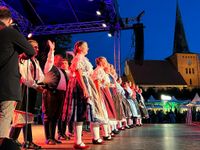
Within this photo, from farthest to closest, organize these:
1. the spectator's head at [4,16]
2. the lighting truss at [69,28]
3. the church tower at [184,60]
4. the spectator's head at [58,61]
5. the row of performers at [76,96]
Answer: the church tower at [184,60] → the lighting truss at [69,28] → the spectator's head at [58,61] → the row of performers at [76,96] → the spectator's head at [4,16]

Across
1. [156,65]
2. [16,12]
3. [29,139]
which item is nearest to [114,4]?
[16,12]

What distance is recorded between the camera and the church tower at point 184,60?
6384 cm

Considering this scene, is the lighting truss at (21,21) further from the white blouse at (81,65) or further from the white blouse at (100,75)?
the white blouse at (81,65)

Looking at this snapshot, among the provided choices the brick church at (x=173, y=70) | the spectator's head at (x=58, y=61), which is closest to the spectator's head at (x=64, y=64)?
the spectator's head at (x=58, y=61)

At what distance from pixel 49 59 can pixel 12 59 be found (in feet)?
6.35

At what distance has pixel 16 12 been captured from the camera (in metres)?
11.6

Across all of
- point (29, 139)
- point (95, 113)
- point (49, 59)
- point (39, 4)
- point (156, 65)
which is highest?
point (156, 65)

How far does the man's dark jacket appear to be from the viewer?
2.15m

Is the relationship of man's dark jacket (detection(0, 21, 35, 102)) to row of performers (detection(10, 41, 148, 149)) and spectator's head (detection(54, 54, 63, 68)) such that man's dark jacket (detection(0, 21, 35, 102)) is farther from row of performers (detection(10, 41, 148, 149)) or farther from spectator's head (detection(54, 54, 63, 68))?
spectator's head (detection(54, 54, 63, 68))

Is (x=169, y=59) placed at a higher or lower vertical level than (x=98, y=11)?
higher

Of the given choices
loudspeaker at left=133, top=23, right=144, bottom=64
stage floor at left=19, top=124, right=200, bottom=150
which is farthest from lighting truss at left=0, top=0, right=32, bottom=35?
stage floor at left=19, top=124, right=200, bottom=150

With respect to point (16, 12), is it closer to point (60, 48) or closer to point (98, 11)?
point (98, 11)

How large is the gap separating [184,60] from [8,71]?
66.4 metres

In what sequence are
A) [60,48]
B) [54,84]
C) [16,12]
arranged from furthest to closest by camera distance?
1. [60,48]
2. [16,12]
3. [54,84]
